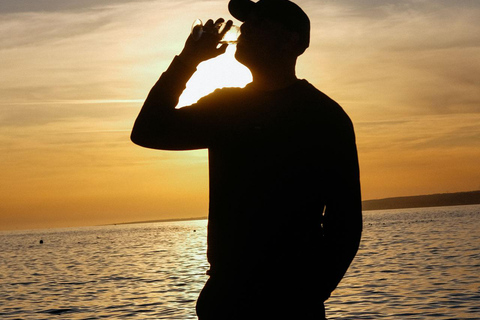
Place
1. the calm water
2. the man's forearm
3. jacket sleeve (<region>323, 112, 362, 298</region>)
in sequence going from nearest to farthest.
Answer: the man's forearm < jacket sleeve (<region>323, 112, 362, 298</region>) < the calm water

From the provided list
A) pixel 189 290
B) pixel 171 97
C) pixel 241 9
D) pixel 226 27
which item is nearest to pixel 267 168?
pixel 171 97

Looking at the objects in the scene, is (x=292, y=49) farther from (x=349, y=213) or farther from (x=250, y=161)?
(x=349, y=213)

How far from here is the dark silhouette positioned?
2.88 meters

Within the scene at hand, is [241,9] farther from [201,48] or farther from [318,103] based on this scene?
[318,103]

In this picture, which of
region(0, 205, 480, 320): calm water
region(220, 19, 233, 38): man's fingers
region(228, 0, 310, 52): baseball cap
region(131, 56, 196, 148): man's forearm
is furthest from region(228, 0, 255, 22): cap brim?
region(0, 205, 480, 320): calm water

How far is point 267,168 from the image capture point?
2918 millimetres

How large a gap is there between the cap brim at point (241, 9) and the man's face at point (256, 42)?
0.03 meters

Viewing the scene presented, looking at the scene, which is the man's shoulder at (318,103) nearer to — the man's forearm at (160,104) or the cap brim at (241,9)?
the cap brim at (241,9)

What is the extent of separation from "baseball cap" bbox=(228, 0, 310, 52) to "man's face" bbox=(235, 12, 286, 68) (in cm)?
3

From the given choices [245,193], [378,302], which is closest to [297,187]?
[245,193]

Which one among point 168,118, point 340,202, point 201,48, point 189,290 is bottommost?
point 189,290

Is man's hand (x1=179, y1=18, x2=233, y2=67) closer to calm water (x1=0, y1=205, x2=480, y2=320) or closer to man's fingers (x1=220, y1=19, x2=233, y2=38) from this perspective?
man's fingers (x1=220, y1=19, x2=233, y2=38)

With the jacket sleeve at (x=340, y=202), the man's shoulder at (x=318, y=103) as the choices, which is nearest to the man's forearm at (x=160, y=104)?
the man's shoulder at (x=318, y=103)

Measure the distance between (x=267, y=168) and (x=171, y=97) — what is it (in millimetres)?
504
